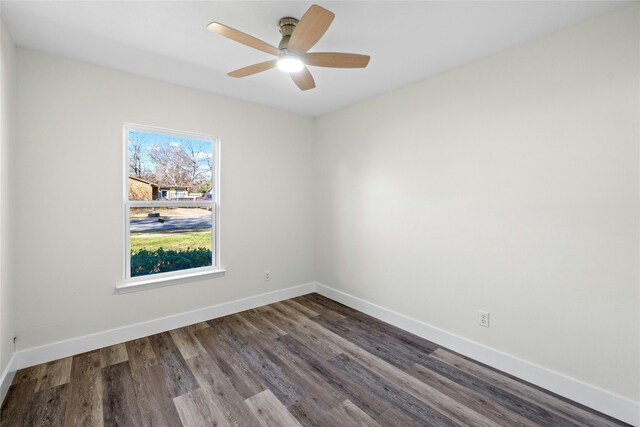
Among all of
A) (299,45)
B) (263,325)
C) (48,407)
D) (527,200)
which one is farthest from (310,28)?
(48,407)

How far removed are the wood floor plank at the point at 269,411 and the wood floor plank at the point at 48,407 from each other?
45.0 inches

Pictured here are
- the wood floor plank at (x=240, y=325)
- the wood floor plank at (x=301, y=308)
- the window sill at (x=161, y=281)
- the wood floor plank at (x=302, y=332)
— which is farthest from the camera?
the wood floor plank at (x=301, y=308)

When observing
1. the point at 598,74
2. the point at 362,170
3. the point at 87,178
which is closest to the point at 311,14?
the point at 598,74

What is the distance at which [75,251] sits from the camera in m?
2.52

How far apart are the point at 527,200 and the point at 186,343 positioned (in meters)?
3.15

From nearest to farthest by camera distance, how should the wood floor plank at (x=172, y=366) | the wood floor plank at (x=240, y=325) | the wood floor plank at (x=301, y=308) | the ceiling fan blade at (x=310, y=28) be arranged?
the ceiling fan blade at (x=310, y=28)
the wood floor plank at (x=172, y=366)
the wood floor plank at (x=240, y=325)
the wood floor plank at (x=301, y=308)

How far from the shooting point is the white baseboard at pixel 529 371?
5.97 feet

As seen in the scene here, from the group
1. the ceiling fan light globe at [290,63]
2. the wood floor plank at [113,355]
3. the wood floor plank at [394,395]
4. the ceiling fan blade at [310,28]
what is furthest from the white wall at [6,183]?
the wood floor plank at [394,395]

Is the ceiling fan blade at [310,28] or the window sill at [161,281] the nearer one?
the ceiling fan blade at [310,28]

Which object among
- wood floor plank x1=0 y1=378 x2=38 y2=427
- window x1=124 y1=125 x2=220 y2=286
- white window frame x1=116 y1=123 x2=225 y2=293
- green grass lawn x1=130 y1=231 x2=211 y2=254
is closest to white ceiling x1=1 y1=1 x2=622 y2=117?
white window frame x1=116 y1=123 x2=225 y2=293

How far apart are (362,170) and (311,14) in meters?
2.15

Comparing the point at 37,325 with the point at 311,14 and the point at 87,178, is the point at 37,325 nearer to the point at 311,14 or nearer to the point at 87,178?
the point at 87,178

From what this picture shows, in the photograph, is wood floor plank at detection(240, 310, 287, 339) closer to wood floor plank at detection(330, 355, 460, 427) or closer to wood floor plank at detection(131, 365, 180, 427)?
wood floor plank at detection(330, 355, 460, 427)

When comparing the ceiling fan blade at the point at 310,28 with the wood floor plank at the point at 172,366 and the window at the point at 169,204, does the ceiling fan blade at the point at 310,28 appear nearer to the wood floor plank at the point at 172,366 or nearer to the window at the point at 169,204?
the window at the point at 169,204
